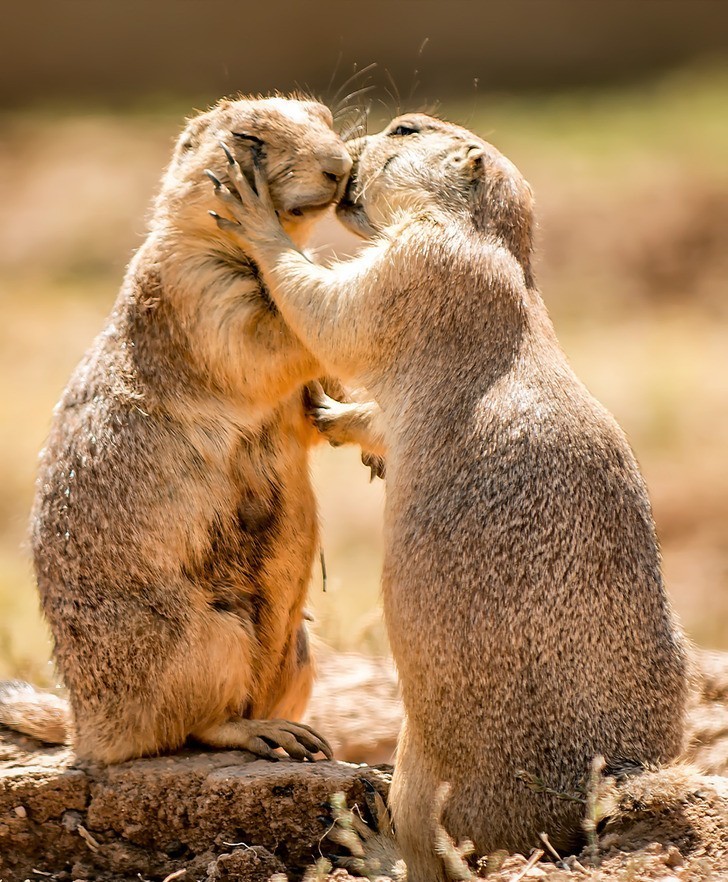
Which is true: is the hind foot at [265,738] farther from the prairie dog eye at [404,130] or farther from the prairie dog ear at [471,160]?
the prairie dog eye at [404,130]

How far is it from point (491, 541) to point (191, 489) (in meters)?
1.51

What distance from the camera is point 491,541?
16.3 feet

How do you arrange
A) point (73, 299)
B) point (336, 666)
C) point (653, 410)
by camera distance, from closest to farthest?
1. point (336, 666)
2. point (653, 410)
3. point (73, 299)

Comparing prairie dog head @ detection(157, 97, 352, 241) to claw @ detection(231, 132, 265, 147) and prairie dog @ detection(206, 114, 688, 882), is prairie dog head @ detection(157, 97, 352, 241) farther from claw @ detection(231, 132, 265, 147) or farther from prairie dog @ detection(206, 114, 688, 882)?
prairie dog @ detection(206, 114, 688, 882)

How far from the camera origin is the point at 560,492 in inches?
198

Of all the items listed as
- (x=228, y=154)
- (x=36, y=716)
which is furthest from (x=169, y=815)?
(x=228, y=154)

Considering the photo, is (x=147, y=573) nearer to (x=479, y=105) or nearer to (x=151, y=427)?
(x=151, y=427)

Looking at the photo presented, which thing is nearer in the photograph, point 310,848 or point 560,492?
point 560,492

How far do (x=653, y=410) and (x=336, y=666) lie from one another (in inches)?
288

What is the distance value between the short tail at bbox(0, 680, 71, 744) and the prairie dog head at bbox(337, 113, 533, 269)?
8.98 feet

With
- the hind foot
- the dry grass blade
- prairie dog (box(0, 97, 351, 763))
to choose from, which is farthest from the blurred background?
the dry grass blade

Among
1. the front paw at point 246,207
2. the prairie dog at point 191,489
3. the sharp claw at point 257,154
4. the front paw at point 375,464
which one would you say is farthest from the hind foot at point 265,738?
the sharp claw at point 257,154

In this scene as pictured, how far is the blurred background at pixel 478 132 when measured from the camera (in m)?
13.0

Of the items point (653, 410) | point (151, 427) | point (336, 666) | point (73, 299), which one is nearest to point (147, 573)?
point (151, 427)
